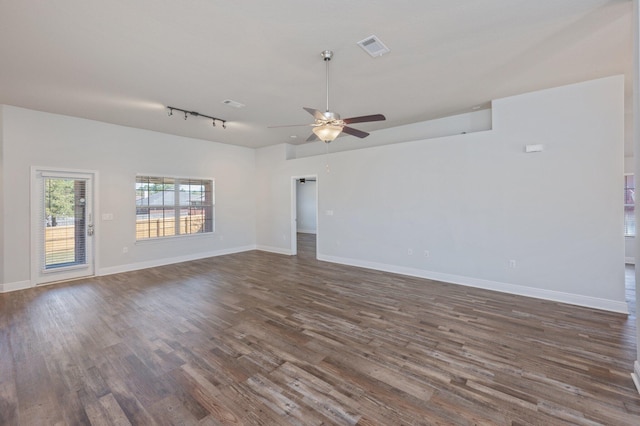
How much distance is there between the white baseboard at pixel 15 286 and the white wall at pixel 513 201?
6.37 metres

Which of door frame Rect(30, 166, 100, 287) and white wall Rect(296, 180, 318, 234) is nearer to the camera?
door frame Rect(30, 166, 100, 287)

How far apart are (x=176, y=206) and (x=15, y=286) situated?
313cm

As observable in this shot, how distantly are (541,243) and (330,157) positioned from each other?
177 inches

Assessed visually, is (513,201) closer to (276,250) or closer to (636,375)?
(636,375)

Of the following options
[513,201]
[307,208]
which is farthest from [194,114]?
[307,208]

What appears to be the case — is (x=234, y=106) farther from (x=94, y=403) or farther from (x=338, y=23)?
(x=94, y=403)

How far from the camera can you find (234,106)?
15.3 feet

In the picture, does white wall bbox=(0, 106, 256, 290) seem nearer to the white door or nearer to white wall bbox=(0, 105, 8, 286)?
white wall bbox=(0, 105, 8, 286)

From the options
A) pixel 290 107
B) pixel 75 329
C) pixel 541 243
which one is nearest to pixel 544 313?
pixel 541 243

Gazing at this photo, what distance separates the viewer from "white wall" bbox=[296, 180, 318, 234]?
468 inches

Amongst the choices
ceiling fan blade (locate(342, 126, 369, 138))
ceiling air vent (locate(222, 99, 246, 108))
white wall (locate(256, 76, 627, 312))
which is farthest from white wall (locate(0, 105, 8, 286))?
white wall (locate(256, 76, 627, 312))

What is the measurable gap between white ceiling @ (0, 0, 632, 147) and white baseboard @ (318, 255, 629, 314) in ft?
10.2

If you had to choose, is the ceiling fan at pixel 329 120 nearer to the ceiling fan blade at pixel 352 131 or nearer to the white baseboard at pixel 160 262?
the ceiling fan blade at pixel 352 131

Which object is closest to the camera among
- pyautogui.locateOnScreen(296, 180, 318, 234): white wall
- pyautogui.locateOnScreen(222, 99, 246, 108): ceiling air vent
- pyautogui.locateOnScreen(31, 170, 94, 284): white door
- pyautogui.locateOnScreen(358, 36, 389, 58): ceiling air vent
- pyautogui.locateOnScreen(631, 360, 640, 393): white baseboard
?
pyautogui.locateOnScreen(631, 360, 640, 393): white baseboard
